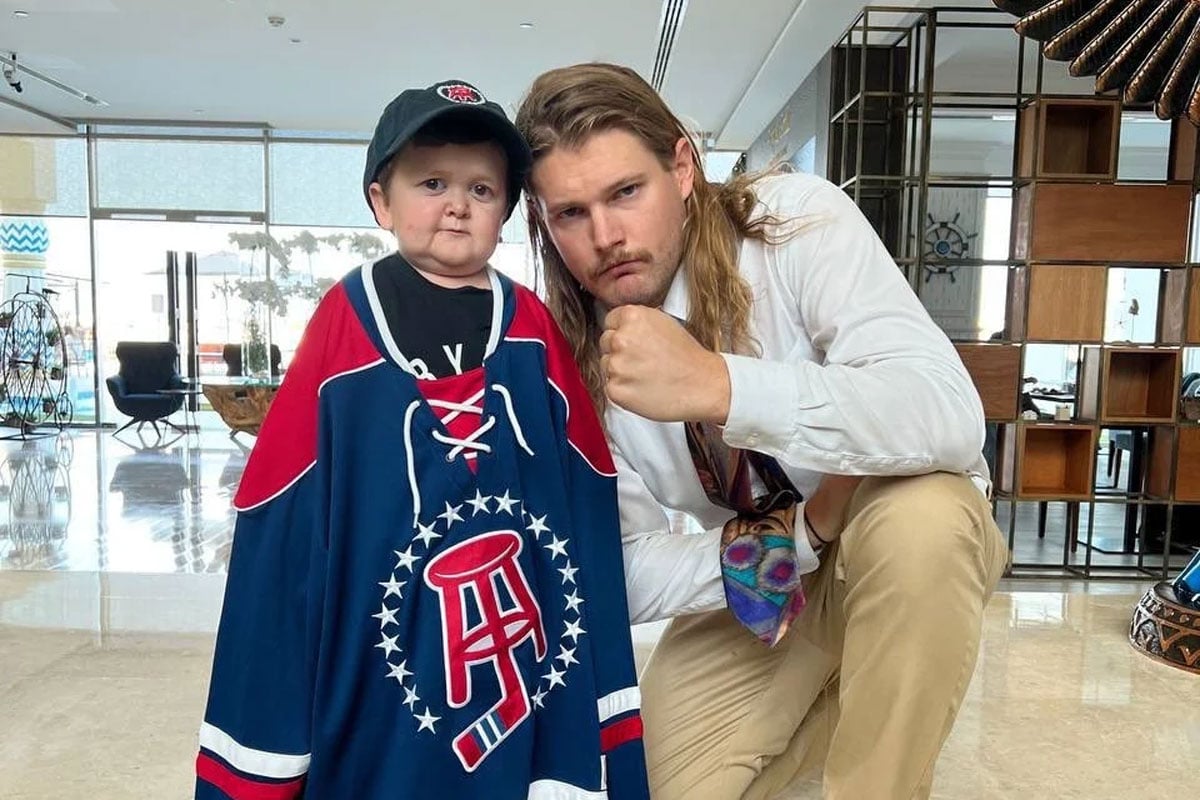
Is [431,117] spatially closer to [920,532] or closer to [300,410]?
[300,410]

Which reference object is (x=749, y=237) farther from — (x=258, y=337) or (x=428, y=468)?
(x=258, y=337)

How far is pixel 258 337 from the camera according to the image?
742 centimetres

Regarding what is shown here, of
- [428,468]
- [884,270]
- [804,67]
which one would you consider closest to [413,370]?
[428,468]

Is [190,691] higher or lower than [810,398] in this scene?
lower

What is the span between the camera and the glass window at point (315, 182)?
32.5 ft

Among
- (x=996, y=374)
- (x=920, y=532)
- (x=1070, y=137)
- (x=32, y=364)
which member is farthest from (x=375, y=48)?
(x=920, y=532)

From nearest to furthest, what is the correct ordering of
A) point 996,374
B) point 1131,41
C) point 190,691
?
1. point 1131,41
2. point 190,691
3. point 996,374

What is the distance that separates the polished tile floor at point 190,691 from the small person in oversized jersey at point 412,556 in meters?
0.81

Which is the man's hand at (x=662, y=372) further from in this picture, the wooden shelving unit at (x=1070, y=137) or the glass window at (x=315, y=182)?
the glass window at (x=315, y=182)

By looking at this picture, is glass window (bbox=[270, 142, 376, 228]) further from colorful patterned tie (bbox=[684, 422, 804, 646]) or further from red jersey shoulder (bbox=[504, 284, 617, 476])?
colorful patterned tie (bbox=[684, 422, 804, 646])

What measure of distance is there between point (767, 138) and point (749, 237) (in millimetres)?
7923

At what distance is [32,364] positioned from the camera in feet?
31.1

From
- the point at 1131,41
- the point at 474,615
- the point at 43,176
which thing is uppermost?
the point at 43,176

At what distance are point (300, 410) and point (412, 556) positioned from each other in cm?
24
